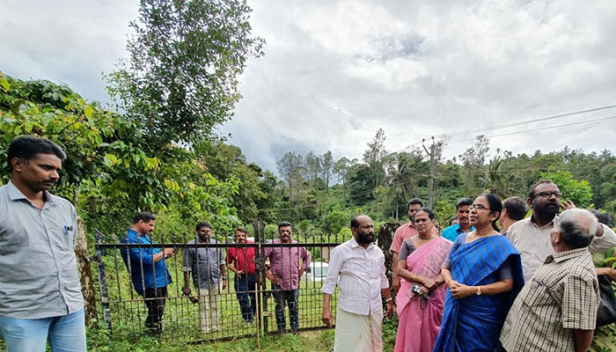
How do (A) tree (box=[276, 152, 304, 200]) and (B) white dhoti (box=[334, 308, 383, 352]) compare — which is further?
(A) tree (box=[276, 152, 304, 200])

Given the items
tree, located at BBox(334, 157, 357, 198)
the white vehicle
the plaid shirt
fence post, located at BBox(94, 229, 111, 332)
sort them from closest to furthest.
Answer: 1. the plaid shirt
2. fence post, located at BBox(94, 229, 111, 332)
3. the white vehicle
4. tree, located at BBox(334, 157, 357, 198)

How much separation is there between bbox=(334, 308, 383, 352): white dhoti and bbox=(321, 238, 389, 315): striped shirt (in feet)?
0.27

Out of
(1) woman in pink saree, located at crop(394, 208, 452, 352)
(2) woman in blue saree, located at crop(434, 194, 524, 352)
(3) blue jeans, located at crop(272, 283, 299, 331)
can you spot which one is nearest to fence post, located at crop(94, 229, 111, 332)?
(3) blue jeans, located at crop(272, 283, 299, 331)

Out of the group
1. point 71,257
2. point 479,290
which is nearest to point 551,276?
point 479,290

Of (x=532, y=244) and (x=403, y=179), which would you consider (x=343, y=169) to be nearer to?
(x=403, y=179)

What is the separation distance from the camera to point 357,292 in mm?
2865

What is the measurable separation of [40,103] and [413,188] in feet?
125

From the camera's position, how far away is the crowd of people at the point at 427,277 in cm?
175

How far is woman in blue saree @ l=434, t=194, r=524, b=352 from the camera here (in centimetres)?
215

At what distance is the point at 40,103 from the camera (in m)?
3.50

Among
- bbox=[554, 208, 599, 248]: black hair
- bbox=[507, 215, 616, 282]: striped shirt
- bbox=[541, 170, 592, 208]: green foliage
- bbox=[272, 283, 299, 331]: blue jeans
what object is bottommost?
bbox=[272, 283, 299, 331]: blue jeans

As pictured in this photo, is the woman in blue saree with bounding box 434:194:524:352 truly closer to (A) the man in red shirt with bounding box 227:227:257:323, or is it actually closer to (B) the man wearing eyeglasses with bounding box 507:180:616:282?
(B) the man wearing eyeglasses with bounding box 507:180:616:282

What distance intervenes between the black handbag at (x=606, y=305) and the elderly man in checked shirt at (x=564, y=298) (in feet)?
1.23

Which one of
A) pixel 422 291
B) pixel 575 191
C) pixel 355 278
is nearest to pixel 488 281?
pixel 422 291
